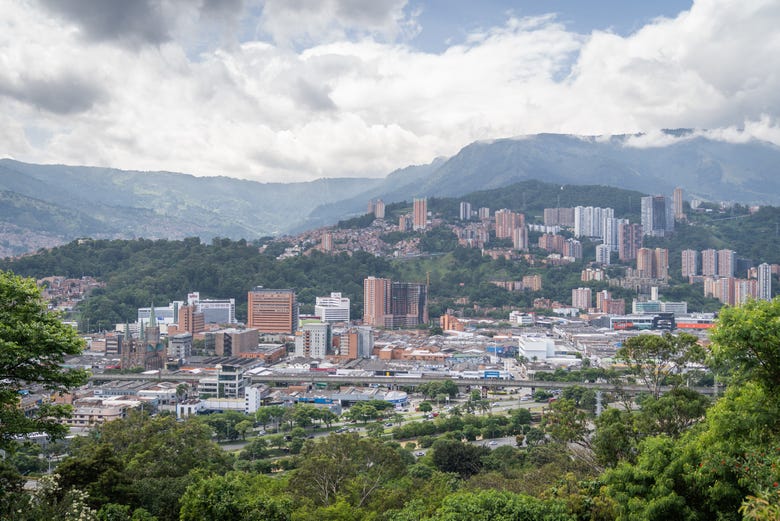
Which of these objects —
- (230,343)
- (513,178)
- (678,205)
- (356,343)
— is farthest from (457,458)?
(513,178)

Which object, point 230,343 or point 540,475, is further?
point 230,343

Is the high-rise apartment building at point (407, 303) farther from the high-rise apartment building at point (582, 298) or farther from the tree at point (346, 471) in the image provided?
the tree at point (346, 471)

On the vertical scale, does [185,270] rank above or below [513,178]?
below

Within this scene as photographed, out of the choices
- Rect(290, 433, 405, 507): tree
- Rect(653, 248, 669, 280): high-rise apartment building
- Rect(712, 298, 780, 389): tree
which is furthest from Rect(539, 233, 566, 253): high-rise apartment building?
Rect(712, 298, 780, 389): tree

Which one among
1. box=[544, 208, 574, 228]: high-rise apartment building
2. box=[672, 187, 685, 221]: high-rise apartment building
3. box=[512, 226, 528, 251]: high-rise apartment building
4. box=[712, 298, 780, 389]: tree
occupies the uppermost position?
box=[672, 187, 685, 221]: high-rise apartment building

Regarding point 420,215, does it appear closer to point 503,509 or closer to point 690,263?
point 690,263

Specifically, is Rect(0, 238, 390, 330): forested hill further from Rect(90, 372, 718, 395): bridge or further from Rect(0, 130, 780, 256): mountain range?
Rect(0, 130, 780, 256): mountain range
